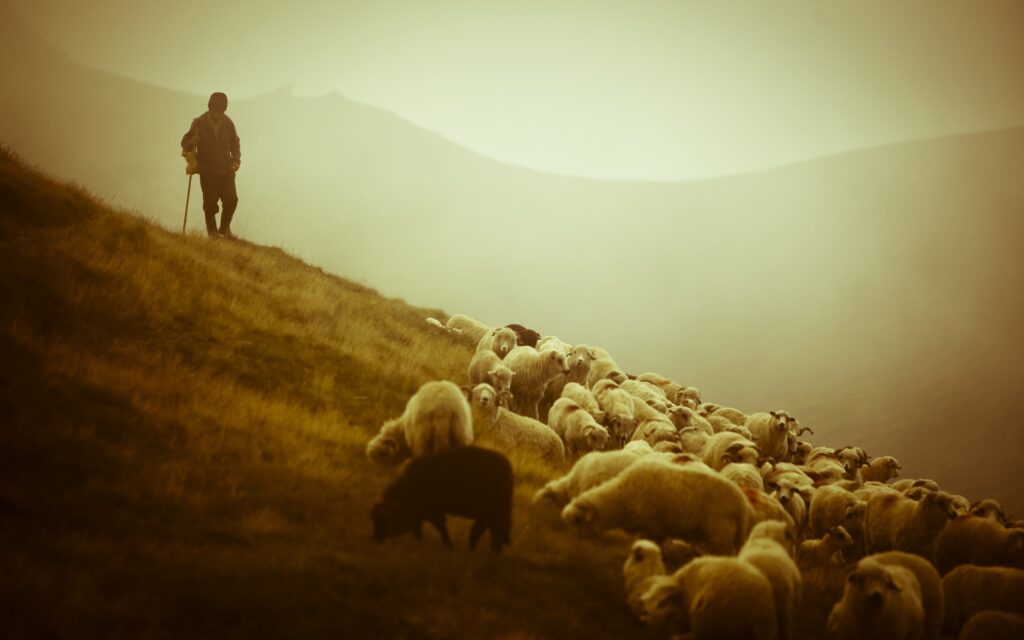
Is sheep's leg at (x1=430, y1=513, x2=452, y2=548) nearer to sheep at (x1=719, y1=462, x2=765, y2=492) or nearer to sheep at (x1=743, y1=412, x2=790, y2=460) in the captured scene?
sheep at (x1=719, y1=462, x2=765, y2=492)

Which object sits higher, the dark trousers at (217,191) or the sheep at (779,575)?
the dark trousers at (217,191)

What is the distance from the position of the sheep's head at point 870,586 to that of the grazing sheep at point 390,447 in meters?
4.63

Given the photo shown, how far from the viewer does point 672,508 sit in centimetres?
604

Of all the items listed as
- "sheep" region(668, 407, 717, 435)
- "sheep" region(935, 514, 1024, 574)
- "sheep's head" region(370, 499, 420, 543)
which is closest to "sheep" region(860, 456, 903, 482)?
"sheep" region(668, 407, 717, 435)

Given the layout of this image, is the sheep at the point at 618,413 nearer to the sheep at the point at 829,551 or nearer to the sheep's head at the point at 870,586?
the sheep at the point at 829,551

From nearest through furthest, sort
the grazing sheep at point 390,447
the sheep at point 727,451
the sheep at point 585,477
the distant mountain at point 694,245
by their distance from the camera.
A: the grazing sheep at point 390,447 < the sheep at point 585,477 < the sheep at point 727,451 < the distant mountain at point 694,245

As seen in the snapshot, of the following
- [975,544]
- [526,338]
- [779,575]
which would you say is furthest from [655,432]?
[526,338]

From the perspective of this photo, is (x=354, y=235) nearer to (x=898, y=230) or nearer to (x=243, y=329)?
(x=898, y=230)

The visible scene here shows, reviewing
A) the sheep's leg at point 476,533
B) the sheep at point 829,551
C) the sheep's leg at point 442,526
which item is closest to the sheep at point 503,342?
the sheep at point 829,551

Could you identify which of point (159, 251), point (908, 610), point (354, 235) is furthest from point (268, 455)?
point (354, 235)

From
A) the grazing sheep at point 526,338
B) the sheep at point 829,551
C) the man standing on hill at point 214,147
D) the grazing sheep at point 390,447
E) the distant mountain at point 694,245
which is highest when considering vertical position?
the distant mountain at point 694,245

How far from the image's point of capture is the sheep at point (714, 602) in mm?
4266

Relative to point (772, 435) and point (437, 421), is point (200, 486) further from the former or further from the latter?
point (772, 435)

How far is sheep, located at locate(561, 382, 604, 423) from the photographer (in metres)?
11.6
